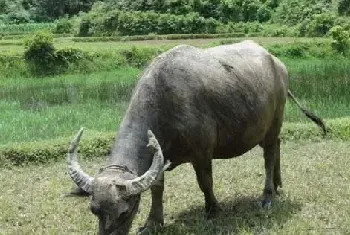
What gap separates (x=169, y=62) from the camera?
5512 millimetres

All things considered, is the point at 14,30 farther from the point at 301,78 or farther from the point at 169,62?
the point at 169,62

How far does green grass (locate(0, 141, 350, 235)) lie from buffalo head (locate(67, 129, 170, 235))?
1038 millimetres

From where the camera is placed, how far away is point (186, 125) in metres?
5.29

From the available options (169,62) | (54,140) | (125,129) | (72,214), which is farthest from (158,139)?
(54,140)

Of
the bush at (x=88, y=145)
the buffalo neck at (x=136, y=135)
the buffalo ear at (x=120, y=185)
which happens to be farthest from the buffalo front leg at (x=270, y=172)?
the bush at (x=88, y=145)

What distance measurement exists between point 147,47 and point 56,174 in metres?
14.3

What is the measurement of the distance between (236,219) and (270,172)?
89 centimetres

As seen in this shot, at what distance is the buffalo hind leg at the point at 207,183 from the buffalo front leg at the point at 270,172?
2.26 ft

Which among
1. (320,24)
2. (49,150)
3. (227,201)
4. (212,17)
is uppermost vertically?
(227,201)

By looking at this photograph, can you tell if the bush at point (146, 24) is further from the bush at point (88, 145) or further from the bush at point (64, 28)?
the bush at point (88, 145)

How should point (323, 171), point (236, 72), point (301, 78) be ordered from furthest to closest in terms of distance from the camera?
point (301, 78), point (323, 171), point (236, 72)

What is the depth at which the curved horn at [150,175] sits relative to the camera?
178 inches

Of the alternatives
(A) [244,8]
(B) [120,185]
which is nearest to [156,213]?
(B) [120,185]

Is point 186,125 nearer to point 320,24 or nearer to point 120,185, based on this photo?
point 120,185
